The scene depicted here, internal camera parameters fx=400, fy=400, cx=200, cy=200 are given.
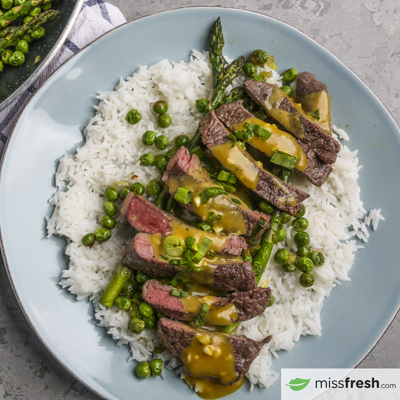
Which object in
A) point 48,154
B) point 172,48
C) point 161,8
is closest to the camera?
point 48,154

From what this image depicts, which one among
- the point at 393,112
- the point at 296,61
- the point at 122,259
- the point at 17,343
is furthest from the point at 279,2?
the point at 17,343

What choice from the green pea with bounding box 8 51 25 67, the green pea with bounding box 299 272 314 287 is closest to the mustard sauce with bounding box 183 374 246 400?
the green pea with bounding box 299 272 314 287

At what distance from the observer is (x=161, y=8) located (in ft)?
18.9

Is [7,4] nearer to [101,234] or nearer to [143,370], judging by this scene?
[101,234]

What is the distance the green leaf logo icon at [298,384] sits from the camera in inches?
195

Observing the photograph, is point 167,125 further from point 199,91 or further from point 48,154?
point 48,154

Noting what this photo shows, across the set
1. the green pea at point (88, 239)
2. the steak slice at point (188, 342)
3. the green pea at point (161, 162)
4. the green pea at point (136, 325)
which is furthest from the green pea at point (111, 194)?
the steak slice at point (188, 342)

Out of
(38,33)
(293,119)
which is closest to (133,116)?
(38,33)

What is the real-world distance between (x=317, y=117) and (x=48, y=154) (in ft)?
11.4

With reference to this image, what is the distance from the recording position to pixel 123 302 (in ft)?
15.5

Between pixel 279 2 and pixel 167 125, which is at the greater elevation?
pixel 279 2

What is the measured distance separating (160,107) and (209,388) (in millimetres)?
3499

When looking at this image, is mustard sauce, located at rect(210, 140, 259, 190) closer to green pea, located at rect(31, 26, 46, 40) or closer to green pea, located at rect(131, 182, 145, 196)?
green pea, located at rect(131, 182, 145, 196)

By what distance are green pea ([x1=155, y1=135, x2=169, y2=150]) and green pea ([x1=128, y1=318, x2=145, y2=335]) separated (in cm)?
214
